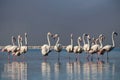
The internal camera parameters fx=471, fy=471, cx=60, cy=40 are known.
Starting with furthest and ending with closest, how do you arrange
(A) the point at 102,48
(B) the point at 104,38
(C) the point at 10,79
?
(B) the point at 104,38 → (A) the point at 102,48 → (C) the point at 10,79

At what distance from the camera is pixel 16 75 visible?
19125 millimetres

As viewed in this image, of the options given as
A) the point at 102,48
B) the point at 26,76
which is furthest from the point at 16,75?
the point at 102,48

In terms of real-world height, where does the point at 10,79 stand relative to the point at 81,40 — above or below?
below

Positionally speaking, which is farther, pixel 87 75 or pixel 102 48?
pixel 102 48

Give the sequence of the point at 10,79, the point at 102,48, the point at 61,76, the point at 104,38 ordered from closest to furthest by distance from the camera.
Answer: the point at 10,79 → the point at 61,76 → the point at 102,48 → the point at 104,38

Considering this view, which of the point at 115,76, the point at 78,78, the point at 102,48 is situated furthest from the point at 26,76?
the point at 102,48

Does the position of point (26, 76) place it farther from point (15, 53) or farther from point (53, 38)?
point (53, 38)

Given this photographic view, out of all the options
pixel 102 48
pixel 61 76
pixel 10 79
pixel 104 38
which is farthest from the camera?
pixel 104 38

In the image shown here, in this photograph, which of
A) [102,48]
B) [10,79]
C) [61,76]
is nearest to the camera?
[10,79]

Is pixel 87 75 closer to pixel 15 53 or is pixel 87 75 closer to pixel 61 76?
pixel 61 76

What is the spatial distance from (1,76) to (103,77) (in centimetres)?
414

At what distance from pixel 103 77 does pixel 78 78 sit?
107cm

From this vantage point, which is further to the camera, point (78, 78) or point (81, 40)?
point (81, 40)

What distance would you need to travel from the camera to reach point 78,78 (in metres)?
17.7
